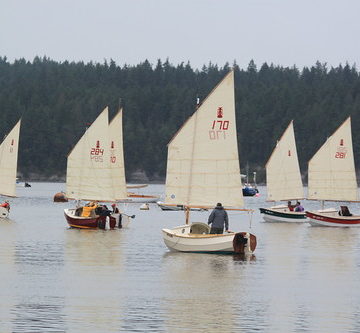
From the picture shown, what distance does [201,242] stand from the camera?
176 ft

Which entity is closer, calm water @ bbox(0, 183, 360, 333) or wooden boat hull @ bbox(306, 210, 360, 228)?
calm water @ bbox(0, 183, 360, 333)

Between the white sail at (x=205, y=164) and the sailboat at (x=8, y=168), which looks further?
the sailboat at (x=8, y=168)

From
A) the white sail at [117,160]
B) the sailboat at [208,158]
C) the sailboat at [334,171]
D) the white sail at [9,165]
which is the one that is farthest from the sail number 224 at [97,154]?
the sailboat at [208,158]

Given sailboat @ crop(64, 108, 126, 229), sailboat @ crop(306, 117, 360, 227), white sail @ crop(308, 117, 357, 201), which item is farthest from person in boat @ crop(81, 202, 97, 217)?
white sail @ crop(308, 117, 357, 201)

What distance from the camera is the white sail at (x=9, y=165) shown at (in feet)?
302

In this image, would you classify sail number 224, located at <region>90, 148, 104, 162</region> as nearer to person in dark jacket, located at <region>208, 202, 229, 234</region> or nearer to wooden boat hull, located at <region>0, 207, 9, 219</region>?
wooden boat hull, located at <region>0, 207, 9, 219</region>

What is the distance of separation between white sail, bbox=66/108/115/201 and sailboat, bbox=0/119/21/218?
1122 centimetres

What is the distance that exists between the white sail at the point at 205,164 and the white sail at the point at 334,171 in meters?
37.0

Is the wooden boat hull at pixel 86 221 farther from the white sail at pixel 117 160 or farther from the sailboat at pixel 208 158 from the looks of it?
the sailboat at pixel 208 158

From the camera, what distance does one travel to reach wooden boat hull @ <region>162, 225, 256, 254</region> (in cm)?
5353

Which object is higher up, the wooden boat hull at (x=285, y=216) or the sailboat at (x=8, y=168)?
the sailboat at (x=8, y=168)

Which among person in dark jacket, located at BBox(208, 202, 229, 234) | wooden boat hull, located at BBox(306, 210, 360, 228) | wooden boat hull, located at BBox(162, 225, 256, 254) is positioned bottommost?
wooden boat hull, located at BBox(162, 225, 256, 254)

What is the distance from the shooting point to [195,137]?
57344 millimetres

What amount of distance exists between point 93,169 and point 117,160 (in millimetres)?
6795
